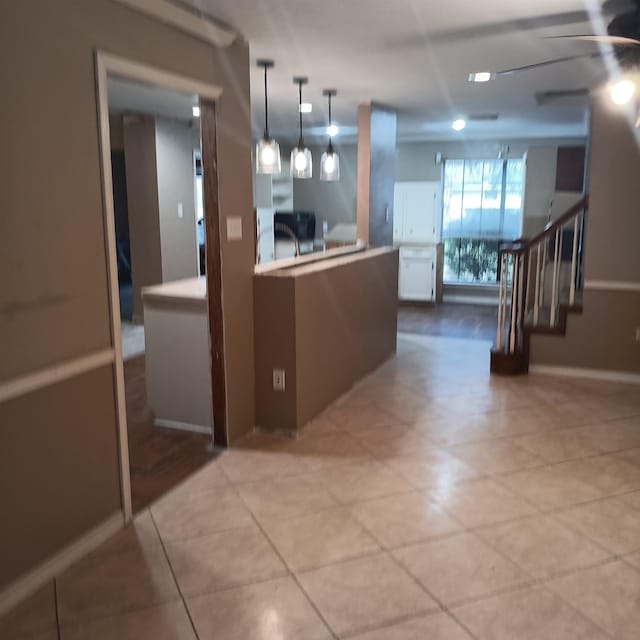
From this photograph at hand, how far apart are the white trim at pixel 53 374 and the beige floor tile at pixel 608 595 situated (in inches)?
76.9

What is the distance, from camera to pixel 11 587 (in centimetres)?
213

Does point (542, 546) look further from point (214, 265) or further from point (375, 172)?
point (375, 172)

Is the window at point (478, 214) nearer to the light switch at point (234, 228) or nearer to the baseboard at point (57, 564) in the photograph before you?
the light switch at point (234, 228)

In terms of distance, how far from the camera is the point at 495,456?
11.2ft

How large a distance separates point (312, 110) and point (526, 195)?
322 cm

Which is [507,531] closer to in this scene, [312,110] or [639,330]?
[639,330]

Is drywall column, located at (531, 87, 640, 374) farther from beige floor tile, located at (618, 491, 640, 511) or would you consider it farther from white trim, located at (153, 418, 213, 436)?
white trim, located at (153, 418, 213, 436)

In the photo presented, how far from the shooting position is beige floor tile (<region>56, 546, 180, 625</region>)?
2.14m

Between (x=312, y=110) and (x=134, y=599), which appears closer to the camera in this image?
(x=134, y=599)

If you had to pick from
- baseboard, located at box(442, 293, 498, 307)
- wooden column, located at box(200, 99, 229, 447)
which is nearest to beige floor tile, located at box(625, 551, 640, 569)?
wooden column, located at box(200, 99, 229, 447)

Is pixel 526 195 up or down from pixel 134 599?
up

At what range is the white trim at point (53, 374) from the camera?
204 cm

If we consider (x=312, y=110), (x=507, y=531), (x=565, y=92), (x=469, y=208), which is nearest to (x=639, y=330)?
(x=565, y=92)

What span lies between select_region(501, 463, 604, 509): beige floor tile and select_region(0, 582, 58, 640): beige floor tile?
6.95 feet
